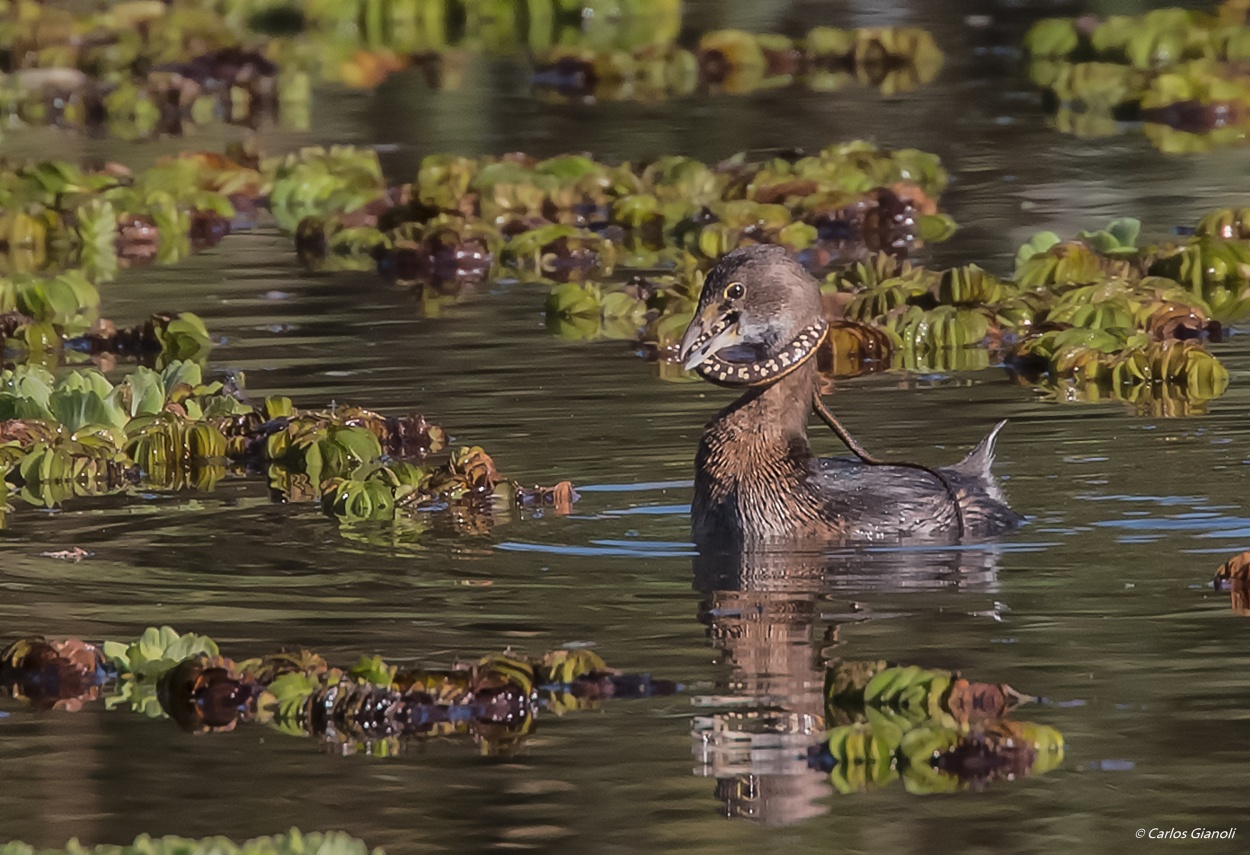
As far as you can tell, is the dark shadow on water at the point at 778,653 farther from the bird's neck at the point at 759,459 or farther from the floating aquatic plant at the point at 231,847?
the floating aquatic plant at the point at 231,847

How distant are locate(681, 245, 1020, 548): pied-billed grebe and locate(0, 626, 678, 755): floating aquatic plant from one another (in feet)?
6.36

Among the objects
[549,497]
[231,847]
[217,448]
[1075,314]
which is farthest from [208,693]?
[1075,314]

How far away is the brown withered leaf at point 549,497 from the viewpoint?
10.6 m

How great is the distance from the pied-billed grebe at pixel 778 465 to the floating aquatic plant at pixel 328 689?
1938mm

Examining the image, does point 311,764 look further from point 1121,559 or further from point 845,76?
point 845,76

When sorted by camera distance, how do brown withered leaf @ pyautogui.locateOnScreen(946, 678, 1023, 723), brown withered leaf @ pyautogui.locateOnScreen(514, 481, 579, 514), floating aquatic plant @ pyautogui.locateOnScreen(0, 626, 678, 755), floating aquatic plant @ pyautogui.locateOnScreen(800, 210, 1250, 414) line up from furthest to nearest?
floating aquatic plant @ pyautogui.locateOnScreen(800, 210, 1250, 414), brown withered leaf @ pyautogui.locateOnScreen(514, 481, 579, 514), floating aquatic plant @ pyautogui.locateOnScreen(0, 626, 678, 755), brown withered leaf @ pyautogui.locateOnScreen(946, 678, 1023, 723)

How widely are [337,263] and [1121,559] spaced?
31.5ft

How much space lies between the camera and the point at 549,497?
34.9 ft

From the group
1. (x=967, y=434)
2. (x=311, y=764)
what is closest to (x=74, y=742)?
(x=311, y=764)

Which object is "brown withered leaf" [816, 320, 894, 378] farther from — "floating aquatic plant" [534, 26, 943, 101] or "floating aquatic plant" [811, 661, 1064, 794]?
"floating aquatic plant" [534, 26, 943, 101]

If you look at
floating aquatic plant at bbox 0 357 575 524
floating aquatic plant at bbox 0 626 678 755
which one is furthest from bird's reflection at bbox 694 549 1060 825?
floating aquatic plant at bbox 0 357 575 524

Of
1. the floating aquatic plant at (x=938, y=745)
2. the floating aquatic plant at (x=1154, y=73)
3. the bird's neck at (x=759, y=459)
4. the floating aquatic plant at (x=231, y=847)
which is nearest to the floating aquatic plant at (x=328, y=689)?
the floating aquatic plant at (x=938, y=745)

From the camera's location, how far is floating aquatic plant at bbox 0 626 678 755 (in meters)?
7.54

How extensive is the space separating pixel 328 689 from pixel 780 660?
134 cm
